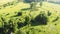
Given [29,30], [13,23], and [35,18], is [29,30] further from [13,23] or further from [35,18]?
[35,18]

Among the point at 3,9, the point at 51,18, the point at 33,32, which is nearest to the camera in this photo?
the point at 33,32

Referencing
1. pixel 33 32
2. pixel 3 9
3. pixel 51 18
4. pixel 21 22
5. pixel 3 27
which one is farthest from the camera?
pixel 3 9

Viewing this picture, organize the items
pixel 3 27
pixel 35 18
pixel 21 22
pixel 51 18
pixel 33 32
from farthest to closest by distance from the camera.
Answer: pixel 51 18 < pixel 35 18 < pixel 21 22 < pixel 3 27 < pixel 33 32

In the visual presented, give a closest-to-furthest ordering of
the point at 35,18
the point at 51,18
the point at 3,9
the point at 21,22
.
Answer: the point at 21,22
the point at 35,18
the point at 51,18
the point at 3,9

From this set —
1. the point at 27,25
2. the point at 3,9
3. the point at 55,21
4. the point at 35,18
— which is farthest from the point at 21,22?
the point at 3,9

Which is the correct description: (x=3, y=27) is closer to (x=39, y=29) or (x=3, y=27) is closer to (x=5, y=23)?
(x=5, y=23)

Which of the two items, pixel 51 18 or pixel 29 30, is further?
pixel 51 18

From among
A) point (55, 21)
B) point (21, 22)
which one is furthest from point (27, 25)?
point (55, 21)

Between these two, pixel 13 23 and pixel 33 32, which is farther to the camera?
pixel 13 23
